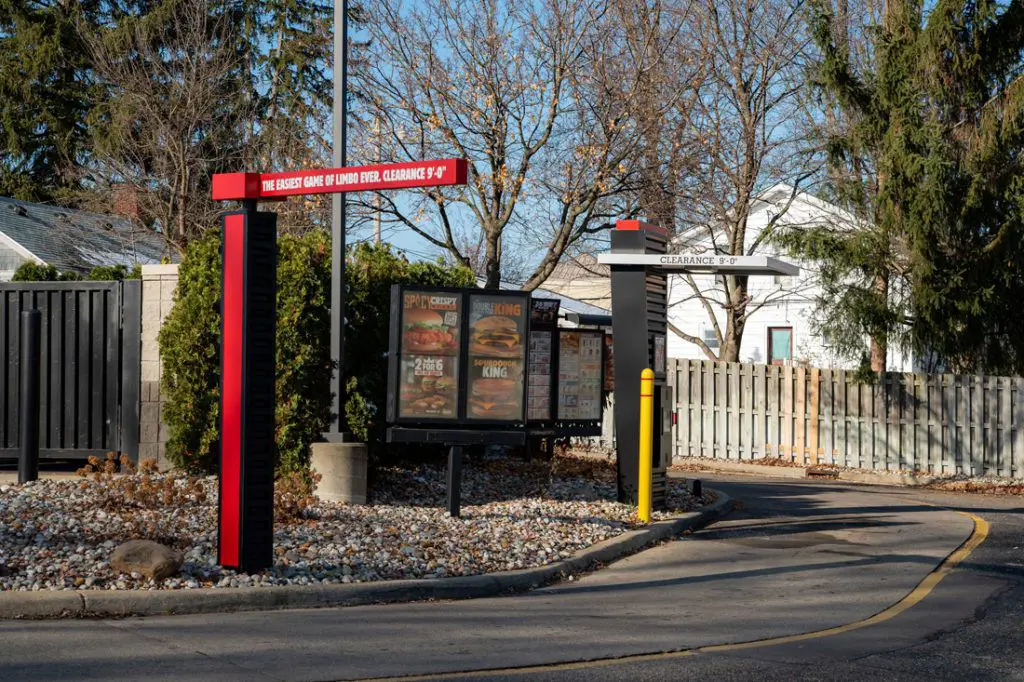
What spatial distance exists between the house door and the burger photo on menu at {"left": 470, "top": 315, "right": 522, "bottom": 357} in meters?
22.3

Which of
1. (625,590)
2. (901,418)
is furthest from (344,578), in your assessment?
(901,418)

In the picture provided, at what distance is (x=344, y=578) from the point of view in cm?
899

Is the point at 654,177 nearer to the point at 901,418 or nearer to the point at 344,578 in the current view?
the point at 901,418

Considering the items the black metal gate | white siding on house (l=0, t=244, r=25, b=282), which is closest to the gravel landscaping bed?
the black metal gate

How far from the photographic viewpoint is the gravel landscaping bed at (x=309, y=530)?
875cm

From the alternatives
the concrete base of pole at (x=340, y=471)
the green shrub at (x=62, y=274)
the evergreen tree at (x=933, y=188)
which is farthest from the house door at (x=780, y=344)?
the concrete base of pole at (x=340, y=471)

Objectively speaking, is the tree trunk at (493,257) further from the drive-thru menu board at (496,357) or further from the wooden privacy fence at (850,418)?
the drive-thru menu board at (496,357)

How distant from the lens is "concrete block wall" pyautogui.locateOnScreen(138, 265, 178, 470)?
1424 cm

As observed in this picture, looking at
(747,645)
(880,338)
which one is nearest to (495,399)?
(747,645)

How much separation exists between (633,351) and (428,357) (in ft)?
8.83

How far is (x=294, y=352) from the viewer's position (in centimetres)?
1245

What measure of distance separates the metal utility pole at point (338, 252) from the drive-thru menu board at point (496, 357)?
1.37m

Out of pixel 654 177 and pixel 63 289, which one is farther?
pixel 654 177

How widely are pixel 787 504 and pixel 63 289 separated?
9685 mm
